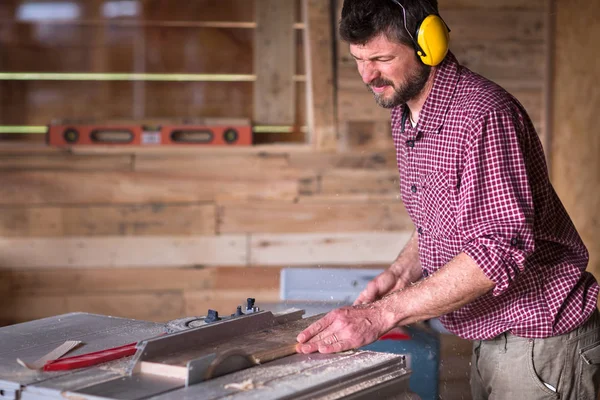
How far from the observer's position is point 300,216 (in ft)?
15.5

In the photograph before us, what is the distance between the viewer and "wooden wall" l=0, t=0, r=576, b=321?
4570 millimetres

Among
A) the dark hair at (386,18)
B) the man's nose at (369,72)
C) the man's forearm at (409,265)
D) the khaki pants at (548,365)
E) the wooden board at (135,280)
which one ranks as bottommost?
the wooden board at (135,280)

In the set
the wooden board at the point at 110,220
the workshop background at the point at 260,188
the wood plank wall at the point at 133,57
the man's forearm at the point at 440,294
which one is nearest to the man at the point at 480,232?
the man's forearm at the point at 440,294

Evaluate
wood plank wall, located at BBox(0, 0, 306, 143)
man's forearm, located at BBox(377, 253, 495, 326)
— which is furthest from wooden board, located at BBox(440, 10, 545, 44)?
man's forearm, located at BBox(377, 253, 495, 326)

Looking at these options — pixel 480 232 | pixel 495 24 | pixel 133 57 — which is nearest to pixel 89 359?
pixel 480 232

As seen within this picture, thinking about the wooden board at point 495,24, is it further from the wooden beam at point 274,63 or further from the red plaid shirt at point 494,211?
the red plaid shirt at point 494,211

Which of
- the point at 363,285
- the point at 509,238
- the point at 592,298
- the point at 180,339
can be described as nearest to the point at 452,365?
the point at 363,285

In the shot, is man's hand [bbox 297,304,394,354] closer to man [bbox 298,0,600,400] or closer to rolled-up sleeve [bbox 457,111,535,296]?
man [bbox 298,0,600,400]

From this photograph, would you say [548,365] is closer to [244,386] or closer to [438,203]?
[438,203]

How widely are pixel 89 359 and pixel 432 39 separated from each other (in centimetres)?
112

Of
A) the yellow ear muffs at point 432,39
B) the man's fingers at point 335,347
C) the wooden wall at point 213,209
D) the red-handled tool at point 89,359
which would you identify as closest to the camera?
the red-handled tool at point 89,359

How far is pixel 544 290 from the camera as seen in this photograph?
2047mm

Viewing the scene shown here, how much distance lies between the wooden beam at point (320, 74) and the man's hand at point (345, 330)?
2776 mm

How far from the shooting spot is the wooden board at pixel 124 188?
4621 millimetres
